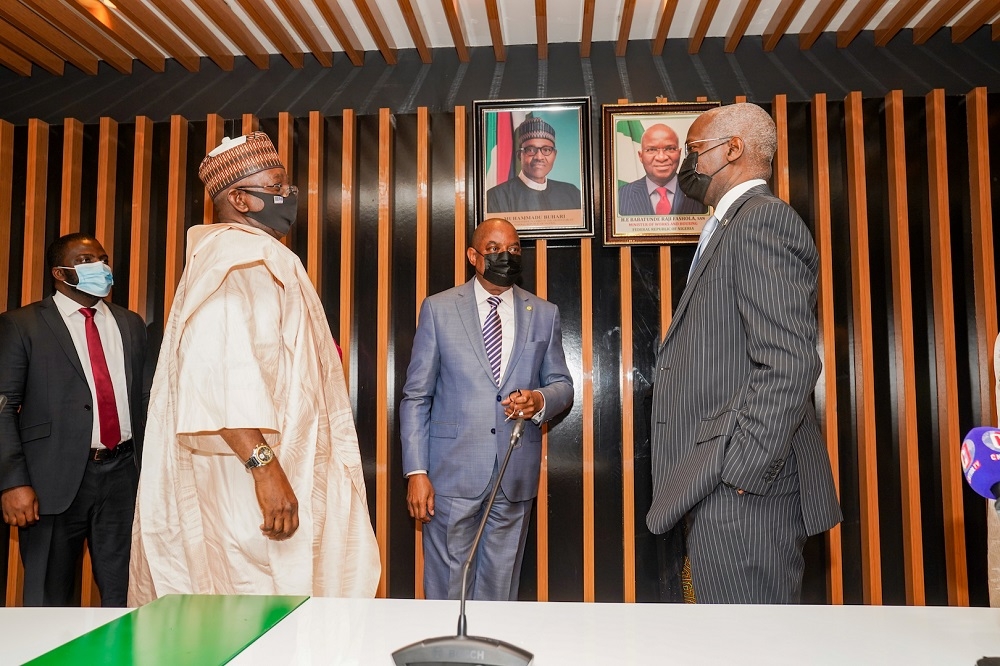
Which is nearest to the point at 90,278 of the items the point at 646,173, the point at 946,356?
the point at 646,173

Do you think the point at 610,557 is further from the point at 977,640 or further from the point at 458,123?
the point at 977,640

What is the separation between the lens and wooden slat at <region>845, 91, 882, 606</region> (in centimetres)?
339

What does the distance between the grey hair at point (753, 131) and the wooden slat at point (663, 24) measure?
1.45 metres

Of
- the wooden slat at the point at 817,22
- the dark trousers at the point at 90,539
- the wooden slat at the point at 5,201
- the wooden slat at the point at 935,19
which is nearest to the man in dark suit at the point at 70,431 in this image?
the dark trousers at the point at 90,539

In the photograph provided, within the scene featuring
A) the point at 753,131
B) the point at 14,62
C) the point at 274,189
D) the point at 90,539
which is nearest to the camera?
the point at 753,131

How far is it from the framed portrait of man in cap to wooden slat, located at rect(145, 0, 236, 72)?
137 centimetres

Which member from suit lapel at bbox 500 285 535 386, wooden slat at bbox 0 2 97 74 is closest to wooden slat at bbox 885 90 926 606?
suit lapel at bbox 500 285 535 386

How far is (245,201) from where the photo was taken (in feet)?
7.72

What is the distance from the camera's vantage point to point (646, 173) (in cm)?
362

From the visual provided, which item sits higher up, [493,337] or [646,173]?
[646,173]

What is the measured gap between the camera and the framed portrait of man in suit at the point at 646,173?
3572 millimetres

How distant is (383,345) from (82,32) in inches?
82.9

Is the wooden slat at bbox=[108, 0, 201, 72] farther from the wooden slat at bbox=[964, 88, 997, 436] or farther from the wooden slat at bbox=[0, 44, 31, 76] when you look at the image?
the wooden slat at bbox=[964, 88, 997, 436]

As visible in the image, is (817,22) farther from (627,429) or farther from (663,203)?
(627,429)
